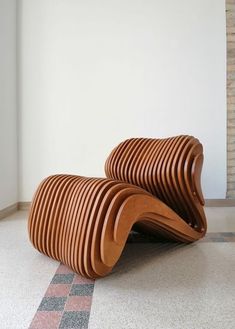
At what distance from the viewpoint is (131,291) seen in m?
1.19

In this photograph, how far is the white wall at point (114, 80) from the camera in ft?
10.2

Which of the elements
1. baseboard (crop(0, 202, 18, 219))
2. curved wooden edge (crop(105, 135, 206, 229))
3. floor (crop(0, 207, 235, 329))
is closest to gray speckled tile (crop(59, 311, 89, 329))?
floor (crop(0, 207, 235, 329))

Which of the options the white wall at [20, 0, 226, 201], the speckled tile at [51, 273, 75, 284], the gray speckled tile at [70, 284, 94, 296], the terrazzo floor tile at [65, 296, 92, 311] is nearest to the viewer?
the terrazzo floor tile at [65, 296, 92, 311]

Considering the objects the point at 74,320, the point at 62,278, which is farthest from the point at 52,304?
the point at 62,278

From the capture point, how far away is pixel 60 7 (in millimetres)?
3145

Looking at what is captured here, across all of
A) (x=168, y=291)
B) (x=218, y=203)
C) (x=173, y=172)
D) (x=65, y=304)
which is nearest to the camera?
(x=65, y=304)

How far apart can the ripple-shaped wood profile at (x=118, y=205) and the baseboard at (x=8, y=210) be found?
1.19 metres

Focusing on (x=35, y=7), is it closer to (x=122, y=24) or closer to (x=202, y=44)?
(x=122, y=24)

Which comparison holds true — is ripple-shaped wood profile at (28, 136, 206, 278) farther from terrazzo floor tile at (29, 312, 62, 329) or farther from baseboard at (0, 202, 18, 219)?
baseboard at (0, 202, 18, 219)

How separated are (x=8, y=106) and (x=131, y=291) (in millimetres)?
2361

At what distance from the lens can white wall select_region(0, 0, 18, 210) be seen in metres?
2.78

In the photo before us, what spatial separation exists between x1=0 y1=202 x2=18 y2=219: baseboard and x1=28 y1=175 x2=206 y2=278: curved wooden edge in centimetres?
124

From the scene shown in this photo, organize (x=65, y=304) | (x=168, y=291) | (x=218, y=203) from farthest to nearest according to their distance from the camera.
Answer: (x=218, y=203), (x=168, y=291), (x=65, y=304)

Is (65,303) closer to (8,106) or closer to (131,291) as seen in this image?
(131,291)
